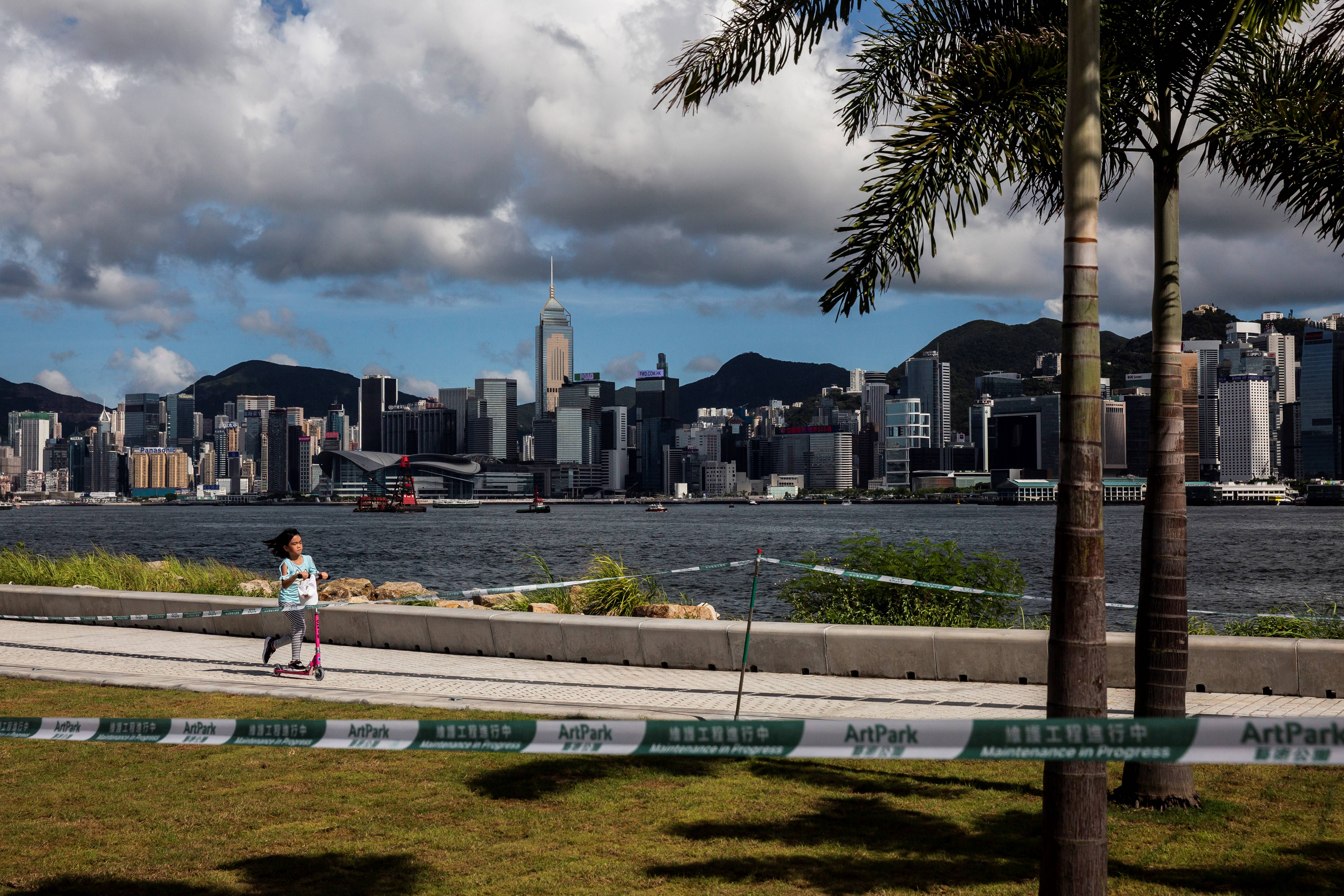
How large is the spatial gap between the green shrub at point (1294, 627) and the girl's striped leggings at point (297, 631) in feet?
33.7

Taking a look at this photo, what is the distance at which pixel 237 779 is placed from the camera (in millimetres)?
7266

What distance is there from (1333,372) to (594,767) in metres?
215

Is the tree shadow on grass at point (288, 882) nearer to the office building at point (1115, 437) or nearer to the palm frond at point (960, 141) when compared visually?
the palm frond at point (960, 141)

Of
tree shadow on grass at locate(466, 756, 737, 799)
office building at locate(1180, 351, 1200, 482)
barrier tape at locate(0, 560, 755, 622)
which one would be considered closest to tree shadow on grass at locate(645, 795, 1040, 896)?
tree shadow on grass at locate(466, 756, 737, 799)

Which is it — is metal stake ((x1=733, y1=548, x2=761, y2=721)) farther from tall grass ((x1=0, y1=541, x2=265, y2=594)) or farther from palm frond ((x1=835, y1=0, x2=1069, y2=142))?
tall grass ((x1=0, y1=541, x2=265, y2=594))

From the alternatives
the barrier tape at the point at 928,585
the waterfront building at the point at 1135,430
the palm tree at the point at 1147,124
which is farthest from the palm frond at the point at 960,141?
the waterfront building at the point at 1135,430

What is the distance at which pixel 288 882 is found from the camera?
5.29 metres

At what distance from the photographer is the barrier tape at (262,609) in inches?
528

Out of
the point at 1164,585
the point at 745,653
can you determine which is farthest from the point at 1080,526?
the point at 745,653

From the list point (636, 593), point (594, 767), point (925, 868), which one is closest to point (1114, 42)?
point (925, 868)

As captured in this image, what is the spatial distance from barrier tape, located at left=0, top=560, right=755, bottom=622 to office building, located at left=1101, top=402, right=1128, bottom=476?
163 meters

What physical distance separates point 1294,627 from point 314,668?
11.0m

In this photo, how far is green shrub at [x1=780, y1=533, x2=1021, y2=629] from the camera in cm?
1379

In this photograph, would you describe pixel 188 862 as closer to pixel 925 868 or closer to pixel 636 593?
pixel 925 868
